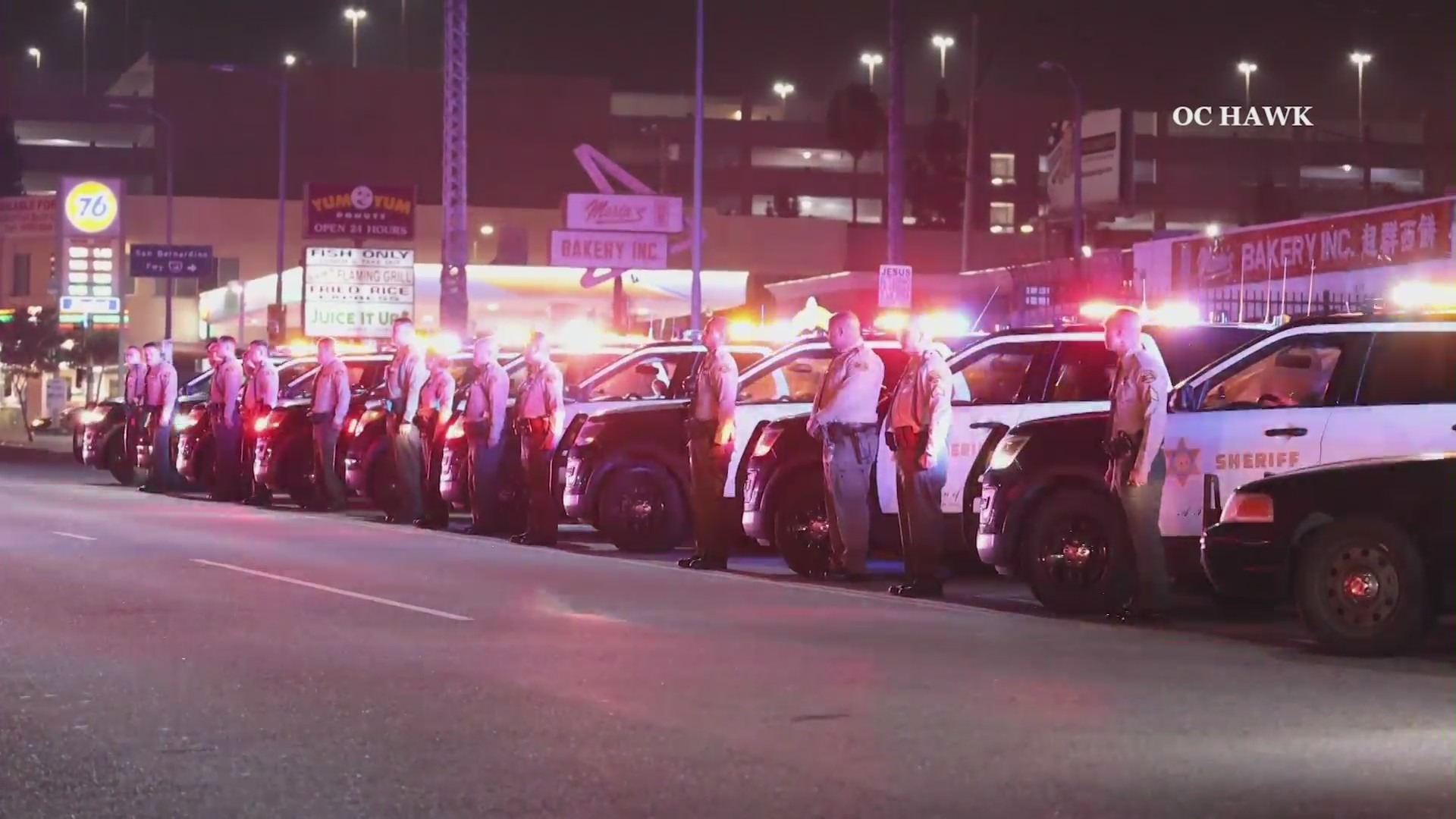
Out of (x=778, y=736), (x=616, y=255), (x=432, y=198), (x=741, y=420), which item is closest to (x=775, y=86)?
(x=432, y=198)

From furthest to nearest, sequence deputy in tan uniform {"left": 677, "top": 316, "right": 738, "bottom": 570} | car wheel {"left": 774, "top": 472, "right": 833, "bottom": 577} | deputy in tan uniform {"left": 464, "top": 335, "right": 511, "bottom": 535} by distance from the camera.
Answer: deputy in tan uniform {"left": 464, "top": 335, "right": 511, "bottom": 535}
deputy in tan uniform {"left": 677, "top": 316, "right": 738, "bottom": 570}
car wheel {"left": 774, "top": 472, "right": 833, "bottom": 577}

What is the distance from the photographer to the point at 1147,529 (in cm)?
1272

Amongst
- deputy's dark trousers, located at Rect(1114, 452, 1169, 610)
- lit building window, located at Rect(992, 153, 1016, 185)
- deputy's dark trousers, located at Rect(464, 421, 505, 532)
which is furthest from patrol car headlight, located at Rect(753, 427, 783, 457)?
lit building window, located at Rect(992, 153, 1016, 185)

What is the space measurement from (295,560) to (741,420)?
12.7ft

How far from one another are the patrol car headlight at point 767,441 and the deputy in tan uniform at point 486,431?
3981 mm

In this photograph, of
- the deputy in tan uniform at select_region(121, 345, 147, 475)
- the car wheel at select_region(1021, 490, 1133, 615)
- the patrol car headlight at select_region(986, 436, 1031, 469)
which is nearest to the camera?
the car wheel at select_region(1021, 490, 1133, 615)

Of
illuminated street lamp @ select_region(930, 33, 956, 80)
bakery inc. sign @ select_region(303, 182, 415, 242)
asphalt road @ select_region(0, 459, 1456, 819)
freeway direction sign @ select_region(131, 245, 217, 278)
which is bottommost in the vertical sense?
asphalt road @ select_region(0, 459, 1456, 819)

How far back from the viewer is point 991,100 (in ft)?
295

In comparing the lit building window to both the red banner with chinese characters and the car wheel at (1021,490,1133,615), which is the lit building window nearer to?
the red banner with chinese characters

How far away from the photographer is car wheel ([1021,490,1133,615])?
1312 cm

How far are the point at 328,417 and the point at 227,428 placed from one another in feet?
9.26

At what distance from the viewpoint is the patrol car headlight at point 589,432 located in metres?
18.6

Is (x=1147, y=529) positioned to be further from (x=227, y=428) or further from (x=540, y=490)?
(x=227, y=428)

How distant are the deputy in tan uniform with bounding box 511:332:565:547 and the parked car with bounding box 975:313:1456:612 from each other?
579cm
